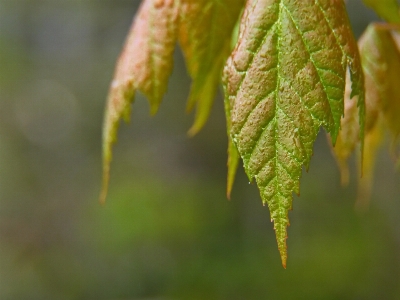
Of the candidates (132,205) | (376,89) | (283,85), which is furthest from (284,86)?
(132,205)

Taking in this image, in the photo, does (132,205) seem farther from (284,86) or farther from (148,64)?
(284,86)

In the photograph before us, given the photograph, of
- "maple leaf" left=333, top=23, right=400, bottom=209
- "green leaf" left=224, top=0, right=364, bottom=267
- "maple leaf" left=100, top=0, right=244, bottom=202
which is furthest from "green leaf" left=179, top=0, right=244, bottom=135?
"maple leaf" left=333, top=23, right=400, bottom=209

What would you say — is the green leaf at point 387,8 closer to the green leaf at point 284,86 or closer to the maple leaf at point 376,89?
the maple leaf at point 376,89

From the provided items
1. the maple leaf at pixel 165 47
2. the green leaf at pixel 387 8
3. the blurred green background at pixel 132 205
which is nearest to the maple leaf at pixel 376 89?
the green leaf at pixel 387 8

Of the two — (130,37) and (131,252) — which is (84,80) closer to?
(131,252)

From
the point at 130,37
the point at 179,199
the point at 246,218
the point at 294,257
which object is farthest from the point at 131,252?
the point at 130,37

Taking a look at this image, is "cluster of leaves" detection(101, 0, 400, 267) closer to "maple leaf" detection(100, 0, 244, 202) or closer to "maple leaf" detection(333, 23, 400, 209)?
A: "maple leaf" detection(100, 0, 244, 202)
